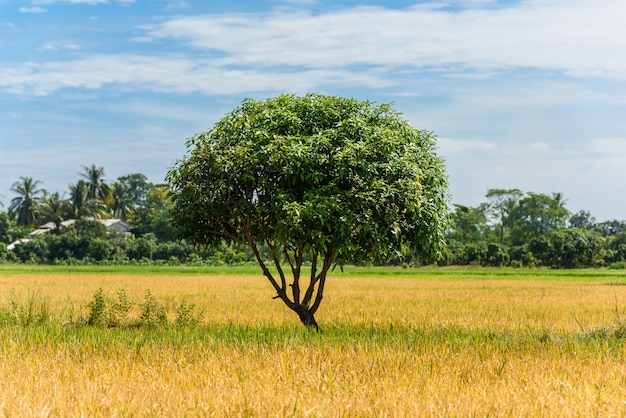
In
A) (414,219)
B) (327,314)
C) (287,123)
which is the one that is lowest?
(327,314)

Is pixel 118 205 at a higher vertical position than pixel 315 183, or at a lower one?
higher

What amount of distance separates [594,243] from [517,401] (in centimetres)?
6579

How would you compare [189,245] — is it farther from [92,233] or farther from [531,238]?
[531,238]

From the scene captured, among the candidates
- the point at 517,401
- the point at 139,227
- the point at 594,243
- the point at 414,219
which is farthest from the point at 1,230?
the point at 517,401

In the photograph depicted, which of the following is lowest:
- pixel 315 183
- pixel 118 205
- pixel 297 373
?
pixel 297 373

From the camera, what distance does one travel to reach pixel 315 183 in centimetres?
1377

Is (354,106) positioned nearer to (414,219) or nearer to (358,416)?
(414,219)

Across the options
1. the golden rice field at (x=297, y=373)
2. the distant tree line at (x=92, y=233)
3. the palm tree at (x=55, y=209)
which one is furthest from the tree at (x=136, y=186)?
the golden rice field at (x=297, y=373)

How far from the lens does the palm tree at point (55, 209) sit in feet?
280

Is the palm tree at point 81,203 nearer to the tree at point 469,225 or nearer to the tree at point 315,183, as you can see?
the tree at point 469,225

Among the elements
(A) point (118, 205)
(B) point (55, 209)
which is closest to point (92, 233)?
(B) point (55, 209)

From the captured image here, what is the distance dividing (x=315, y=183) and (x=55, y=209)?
262 ft

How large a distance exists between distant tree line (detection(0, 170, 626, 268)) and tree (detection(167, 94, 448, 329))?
25.0 metres

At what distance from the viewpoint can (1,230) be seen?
9525 cm
